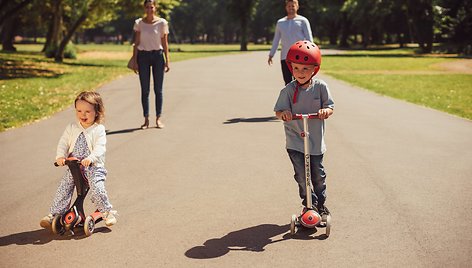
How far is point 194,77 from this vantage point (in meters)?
20.2

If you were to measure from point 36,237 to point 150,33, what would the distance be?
5433 millimetres

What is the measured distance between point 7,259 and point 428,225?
11.2ft

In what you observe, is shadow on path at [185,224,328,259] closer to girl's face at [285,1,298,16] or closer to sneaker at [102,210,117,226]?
sneaker at [102,210,117,226]

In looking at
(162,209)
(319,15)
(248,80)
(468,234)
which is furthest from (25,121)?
(319,15)

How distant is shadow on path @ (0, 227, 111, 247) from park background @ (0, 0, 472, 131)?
5827 millimetres

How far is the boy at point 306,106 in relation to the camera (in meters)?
4.45

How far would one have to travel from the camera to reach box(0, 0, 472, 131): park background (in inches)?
602

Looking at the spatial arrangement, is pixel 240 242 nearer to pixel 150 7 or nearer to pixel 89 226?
pixel 89 226

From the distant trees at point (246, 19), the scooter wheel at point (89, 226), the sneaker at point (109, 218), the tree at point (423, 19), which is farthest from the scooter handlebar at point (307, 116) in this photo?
the tree at point (423, 19)

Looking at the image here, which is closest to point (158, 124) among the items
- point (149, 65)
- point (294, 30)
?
point (149, 65)

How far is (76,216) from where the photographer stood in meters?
4.63

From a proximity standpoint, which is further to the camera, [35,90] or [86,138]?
[35,90]

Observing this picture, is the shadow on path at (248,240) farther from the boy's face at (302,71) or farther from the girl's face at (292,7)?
the girl's face at (292,7)

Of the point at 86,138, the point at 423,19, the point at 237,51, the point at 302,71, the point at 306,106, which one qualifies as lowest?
the point at 86,138
